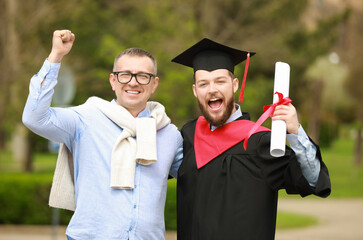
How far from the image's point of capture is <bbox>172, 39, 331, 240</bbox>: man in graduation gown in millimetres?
3604

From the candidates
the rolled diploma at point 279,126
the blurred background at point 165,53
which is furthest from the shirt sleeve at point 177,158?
the blurred background at point 165,53

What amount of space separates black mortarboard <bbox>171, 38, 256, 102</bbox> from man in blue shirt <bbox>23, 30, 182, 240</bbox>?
0.30 metres

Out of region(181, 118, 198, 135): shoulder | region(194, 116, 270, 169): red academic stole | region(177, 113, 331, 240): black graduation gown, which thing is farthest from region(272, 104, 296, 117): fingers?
region(181, 118, 198, 135): shoulder

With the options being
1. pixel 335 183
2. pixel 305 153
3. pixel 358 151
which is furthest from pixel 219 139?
pixel 358 151

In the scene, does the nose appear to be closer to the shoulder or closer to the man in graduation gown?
the man in graduation gown

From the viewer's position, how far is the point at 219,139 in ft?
13.0

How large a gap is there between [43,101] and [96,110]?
51cm

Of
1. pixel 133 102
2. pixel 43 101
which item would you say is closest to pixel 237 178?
pixel 133 102

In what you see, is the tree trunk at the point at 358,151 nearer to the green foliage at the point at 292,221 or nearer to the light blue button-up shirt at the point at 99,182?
the green foliage at the point at 292,221

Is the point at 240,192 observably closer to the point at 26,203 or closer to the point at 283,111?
the point at 283,111

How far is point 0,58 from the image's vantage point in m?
22.4

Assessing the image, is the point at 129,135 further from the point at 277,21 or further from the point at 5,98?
the point at 277,21

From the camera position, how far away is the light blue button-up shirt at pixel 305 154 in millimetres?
3428

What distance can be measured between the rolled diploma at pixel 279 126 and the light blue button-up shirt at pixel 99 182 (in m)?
0.99
